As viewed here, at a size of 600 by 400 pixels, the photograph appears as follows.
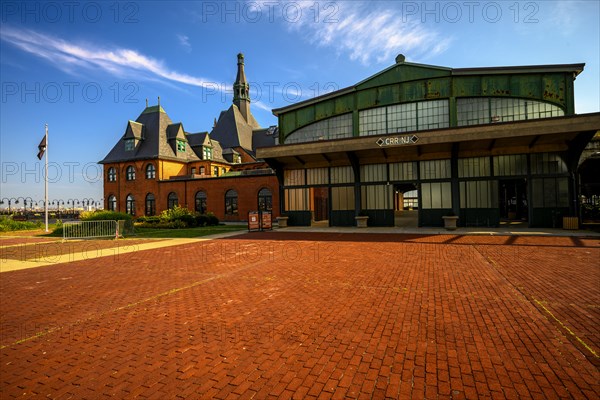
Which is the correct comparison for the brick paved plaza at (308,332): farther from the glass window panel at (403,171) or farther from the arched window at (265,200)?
the arched window at (265,200)

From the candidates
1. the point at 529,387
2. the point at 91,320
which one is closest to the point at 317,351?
the point at 529,387

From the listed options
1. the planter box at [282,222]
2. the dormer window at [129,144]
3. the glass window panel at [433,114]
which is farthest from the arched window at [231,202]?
the glass window panel at [433,114]

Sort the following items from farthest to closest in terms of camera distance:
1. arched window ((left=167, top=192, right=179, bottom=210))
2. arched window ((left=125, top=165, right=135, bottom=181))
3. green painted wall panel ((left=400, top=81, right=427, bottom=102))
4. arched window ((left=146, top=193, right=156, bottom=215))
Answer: arched window ((left=125, top=165, right=135, bottom=181))
arched window ((left=146, top=193, right=156, bottom=215))
arched window ((left=167, top=192, right=179, bottom=210))
green painted wall panel ((left=400, top=81, right=427, bottom=102))

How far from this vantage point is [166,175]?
40.0 metres

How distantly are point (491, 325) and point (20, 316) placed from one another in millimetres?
8236

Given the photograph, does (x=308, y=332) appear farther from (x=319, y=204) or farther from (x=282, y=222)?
(x=319, y=204)

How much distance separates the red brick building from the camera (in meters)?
33.0

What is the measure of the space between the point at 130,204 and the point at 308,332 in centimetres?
4325

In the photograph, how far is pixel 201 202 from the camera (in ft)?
117

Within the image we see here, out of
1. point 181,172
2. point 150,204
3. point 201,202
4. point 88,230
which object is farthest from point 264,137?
point 88,230

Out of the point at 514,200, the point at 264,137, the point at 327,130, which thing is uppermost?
the point at 264,137

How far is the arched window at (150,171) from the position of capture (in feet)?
130

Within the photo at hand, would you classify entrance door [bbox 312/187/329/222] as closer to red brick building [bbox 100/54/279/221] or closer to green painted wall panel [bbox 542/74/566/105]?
red brick building [bbox 100/54/279/221]

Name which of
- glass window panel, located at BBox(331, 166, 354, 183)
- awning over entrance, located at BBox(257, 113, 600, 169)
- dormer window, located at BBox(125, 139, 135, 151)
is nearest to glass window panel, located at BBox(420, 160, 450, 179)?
awning over entrance, located at BBox(257, 113, 600, 169)
